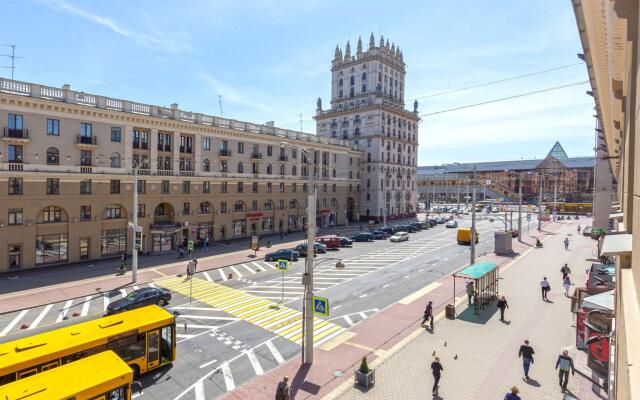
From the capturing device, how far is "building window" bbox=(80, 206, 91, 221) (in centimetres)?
3728

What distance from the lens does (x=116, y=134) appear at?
3959 centimetres

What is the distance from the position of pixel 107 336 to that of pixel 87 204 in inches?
1121

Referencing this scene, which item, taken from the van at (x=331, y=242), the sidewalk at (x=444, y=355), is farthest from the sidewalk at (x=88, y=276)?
the sidewalk at (x=444, y=355)

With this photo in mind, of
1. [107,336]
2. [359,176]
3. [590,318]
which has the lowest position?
[107,336]

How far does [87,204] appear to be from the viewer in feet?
123

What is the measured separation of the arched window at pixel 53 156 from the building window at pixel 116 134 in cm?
549

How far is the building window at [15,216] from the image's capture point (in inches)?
1292

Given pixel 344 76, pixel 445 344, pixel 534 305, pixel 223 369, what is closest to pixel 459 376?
pixel 445 344

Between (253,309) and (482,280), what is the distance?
15586 mm

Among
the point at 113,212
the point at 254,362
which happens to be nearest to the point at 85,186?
the point at 113,212

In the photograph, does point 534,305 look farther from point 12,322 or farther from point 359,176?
point 359,176

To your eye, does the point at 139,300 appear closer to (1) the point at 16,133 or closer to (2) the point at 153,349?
(2) the point at 153,349

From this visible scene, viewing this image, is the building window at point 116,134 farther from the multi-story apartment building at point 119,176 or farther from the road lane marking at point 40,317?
the road lane marking at point 40,317

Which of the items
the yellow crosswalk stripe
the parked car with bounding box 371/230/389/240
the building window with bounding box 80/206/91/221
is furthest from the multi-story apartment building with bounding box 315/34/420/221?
the building window with bounding box 80/206/91/221
